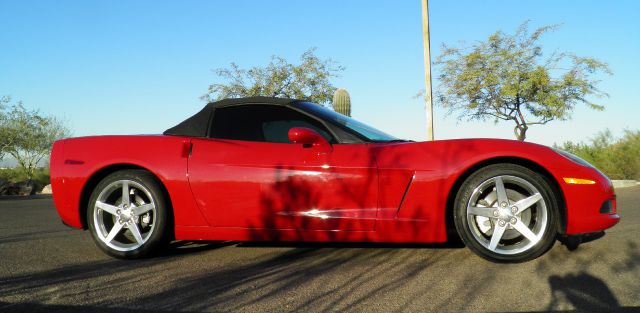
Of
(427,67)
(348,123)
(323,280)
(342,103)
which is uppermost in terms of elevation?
(427,67)

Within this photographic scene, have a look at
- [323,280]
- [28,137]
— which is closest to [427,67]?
[323,280]

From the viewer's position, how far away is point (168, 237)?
4168 mm

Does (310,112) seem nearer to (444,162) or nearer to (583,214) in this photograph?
(444,162)

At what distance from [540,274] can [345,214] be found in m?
1.33

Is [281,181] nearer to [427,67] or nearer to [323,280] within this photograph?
[323,280]

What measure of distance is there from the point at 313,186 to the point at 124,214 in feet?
5.39

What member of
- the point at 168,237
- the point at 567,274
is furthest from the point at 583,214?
the point at 168,237

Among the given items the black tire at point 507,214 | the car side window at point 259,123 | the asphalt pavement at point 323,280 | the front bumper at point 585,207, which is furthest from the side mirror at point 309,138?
the front bumper at point 585,207

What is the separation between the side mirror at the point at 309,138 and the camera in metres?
3.76

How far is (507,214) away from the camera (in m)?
3.58

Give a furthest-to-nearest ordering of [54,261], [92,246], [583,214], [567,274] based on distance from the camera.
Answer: [92,246]
[54,261]
[583,214]
[567,274]

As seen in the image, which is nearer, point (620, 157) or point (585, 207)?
point (585, 207)

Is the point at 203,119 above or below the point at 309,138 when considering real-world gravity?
above

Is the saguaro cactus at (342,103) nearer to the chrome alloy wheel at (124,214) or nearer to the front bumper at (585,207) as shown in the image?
the chrome alloy wheel at (124,214)
